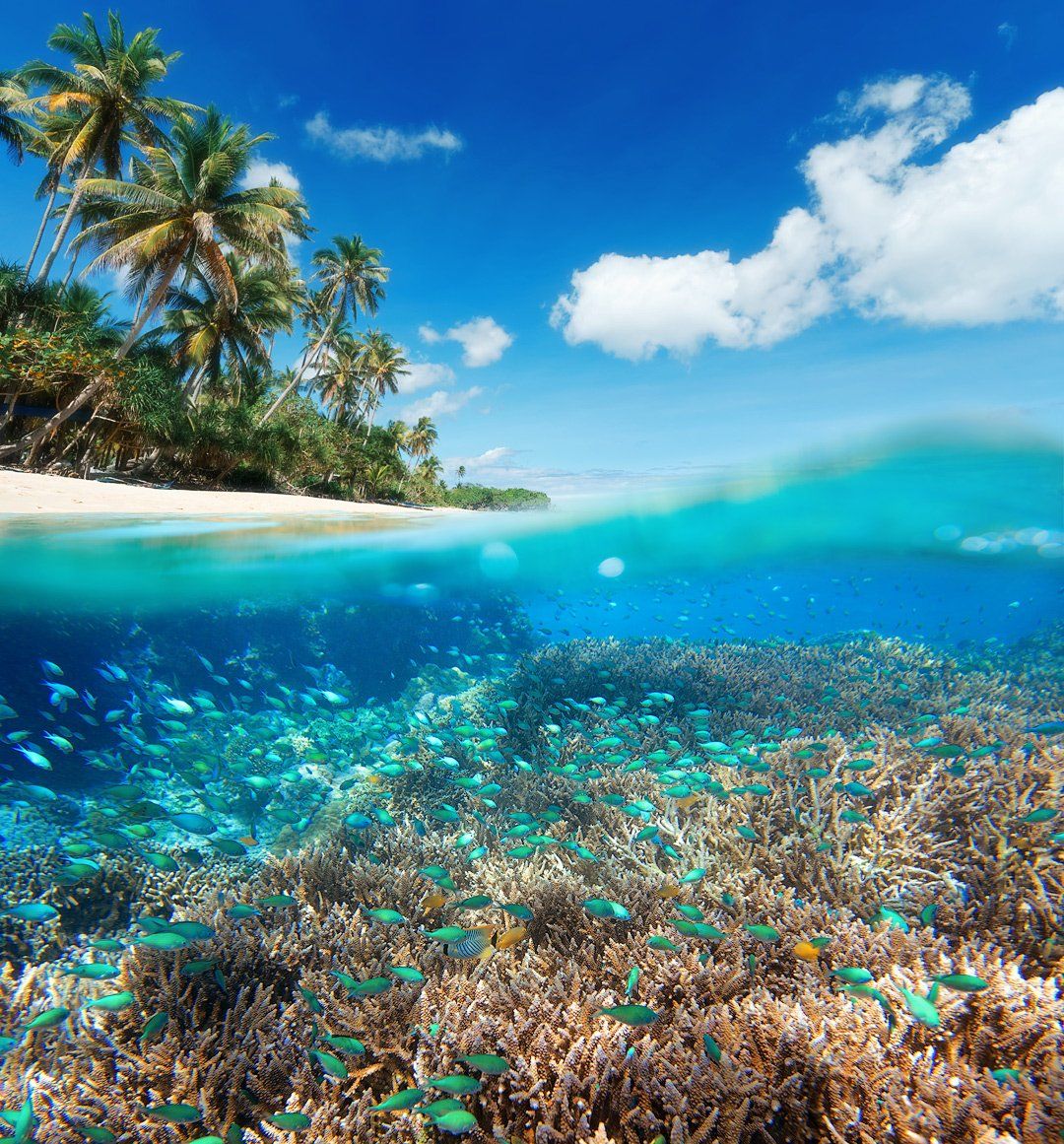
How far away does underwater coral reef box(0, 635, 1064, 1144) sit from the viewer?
8.14 feet

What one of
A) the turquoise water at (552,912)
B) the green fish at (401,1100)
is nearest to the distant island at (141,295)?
the turquoise water at (552,912)

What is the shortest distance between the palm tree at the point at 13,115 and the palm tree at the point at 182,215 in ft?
18.5

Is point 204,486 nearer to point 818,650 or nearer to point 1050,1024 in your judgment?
point 818,650

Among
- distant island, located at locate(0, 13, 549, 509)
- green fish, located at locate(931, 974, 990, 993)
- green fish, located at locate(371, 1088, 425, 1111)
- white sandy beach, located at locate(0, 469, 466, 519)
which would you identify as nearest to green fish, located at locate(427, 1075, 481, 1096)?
green fish, located at locate(371, 1088, 425, 1111)

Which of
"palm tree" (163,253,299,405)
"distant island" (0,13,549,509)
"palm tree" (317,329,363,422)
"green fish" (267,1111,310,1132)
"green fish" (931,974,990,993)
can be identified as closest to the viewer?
"green fish" (267,1111,310,1132)

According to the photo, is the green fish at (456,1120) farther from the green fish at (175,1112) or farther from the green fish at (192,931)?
the green fish at (192,931)

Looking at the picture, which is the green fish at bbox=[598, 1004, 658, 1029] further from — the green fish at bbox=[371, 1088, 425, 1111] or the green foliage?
the green foliage

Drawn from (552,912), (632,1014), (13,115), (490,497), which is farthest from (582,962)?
(490,497)

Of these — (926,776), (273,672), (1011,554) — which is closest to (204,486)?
(273,672)

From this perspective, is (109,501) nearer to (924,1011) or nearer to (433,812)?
(433,812)

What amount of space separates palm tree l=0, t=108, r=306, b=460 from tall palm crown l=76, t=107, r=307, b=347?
32mm

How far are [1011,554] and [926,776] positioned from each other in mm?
27768

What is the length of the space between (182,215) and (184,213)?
107mm

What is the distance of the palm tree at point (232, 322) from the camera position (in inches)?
1052
